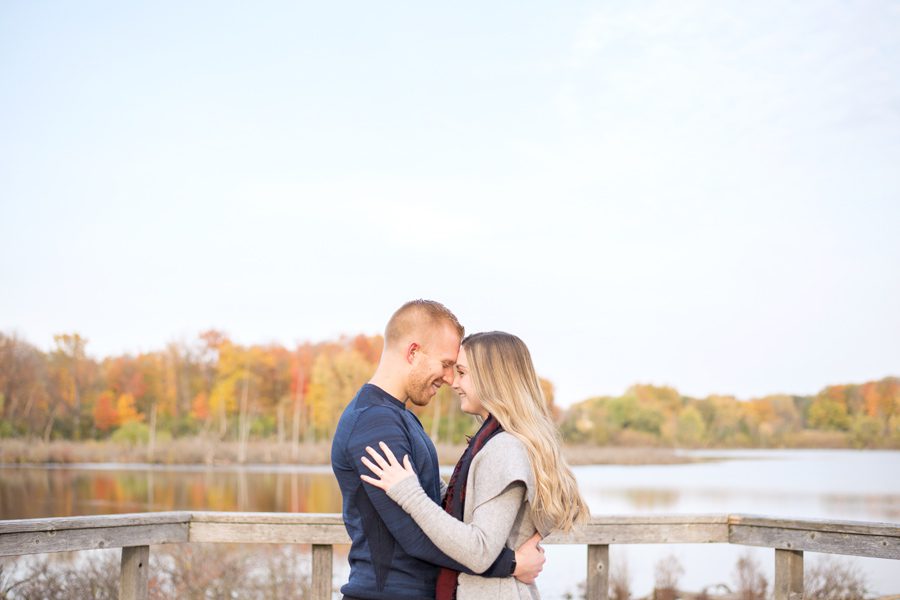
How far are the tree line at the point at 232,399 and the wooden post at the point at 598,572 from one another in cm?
3661

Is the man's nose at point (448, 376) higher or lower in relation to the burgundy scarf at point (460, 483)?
higher

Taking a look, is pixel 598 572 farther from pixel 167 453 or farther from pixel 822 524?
pixel 167 453

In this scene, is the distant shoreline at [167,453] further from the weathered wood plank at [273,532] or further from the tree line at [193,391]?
the weathered wood plank at [273,532]

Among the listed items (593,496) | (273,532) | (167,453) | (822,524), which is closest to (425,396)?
(273,532)

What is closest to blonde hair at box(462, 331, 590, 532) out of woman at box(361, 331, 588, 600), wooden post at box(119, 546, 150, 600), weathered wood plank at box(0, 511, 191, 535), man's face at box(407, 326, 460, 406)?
woman at box(361, 331, 588, 600)

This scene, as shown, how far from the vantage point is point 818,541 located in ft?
11.5

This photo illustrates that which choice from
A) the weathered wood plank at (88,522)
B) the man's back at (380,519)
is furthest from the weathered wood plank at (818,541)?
the weathered wood plank at (88,522)

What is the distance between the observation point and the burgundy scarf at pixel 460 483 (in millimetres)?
2643

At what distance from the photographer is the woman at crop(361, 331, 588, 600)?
252 cm

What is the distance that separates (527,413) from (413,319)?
0.50m

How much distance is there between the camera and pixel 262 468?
40531mm

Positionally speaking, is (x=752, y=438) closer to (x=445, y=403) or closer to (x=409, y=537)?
(x=445, y=403)

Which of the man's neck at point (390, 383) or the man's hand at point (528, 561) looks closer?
the man's hand at point (528, 561)

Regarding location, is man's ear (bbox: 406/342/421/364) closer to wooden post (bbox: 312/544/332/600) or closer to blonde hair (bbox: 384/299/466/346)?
blonde hair (bbox: 384/299/466/346)
